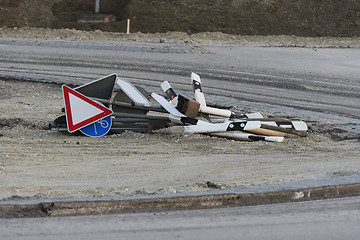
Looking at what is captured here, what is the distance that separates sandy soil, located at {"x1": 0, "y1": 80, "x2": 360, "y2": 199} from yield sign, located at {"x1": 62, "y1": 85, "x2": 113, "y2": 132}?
0.72 ft

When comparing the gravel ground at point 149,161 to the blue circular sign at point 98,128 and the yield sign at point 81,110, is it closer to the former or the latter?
the blue circular sign at point 98,128

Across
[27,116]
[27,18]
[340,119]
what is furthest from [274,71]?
[27,18]

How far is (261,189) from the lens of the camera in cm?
659

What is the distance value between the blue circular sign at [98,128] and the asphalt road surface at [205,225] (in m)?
3.69

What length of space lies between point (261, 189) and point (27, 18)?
1040 inches

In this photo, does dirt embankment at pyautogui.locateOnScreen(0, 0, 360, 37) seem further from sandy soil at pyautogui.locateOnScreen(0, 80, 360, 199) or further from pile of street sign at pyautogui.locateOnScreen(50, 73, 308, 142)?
sandy soil at pyautogui.locateOnScreen(0, 80, 360, 199)

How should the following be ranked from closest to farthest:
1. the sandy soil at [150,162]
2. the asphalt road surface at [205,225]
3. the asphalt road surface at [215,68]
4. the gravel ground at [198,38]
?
the asphalt road surface at [205,225], the sandy soil at [150,162], the asphalt road surface at [215,68], the gravel ground at [198,38]

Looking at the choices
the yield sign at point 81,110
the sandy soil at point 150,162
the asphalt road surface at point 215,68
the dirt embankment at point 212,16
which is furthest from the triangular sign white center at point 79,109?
the dirt embankment at point 212,16

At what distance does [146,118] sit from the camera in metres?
9.75

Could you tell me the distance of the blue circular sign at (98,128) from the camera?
9461mm

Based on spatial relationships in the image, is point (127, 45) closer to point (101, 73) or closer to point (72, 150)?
point (101, 73)

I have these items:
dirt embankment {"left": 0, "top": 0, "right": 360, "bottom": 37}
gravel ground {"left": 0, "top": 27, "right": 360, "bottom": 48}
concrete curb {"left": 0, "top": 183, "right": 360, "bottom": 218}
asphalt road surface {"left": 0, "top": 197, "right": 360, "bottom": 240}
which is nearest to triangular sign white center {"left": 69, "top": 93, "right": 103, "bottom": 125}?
concrete curb {"left": 0, "top": 183, "right": 360, "bottom": 218}

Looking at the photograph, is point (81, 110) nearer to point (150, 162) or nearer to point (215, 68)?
point (150, 162)

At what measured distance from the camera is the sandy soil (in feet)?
22.2
